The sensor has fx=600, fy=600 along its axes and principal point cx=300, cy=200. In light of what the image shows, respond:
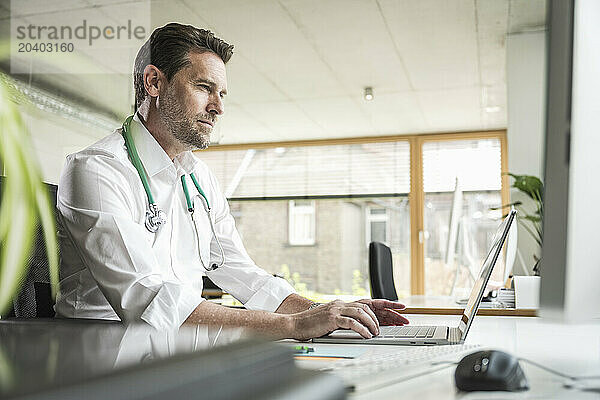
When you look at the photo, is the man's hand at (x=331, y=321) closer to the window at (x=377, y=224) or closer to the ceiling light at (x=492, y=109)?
the ceiling light at (x=492, y=109)

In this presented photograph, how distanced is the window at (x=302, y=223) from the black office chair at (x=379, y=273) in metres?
3.54

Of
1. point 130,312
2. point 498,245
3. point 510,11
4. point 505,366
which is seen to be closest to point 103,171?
point 130,312

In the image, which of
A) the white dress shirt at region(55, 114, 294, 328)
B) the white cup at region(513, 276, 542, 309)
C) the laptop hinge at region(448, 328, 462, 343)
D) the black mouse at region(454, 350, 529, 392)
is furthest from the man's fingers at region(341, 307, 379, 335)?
the white cup at region(513, 276, 542, 309)

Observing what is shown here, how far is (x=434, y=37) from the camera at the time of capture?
12.7 feet

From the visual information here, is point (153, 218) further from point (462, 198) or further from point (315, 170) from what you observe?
point (315, 170)

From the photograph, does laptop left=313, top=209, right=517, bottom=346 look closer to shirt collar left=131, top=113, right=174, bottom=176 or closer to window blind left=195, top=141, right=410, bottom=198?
A: shirt collar left=131, top=113, right=174, bottom=176

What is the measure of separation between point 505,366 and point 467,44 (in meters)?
3.75

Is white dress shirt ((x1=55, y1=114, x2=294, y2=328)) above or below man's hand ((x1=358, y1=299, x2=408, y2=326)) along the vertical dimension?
above

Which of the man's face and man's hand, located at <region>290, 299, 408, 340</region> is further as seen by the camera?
the man's face

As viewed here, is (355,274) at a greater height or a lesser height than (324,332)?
lesser

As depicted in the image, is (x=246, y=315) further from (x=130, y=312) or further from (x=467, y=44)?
(x=467, y=44)

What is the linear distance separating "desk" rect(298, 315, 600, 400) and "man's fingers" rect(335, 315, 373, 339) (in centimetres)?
4

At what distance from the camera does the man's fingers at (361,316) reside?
957mm

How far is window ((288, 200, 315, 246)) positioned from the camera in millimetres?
6746
